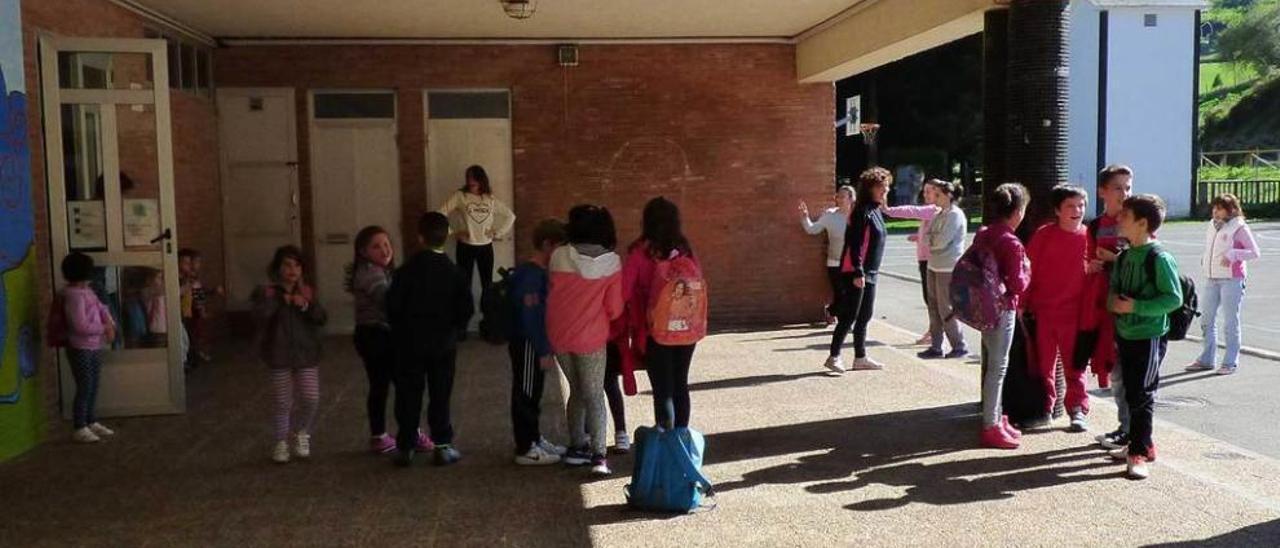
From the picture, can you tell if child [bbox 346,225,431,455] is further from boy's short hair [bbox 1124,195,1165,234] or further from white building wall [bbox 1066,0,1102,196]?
white building wall [bbox 1066,0,1102,196]

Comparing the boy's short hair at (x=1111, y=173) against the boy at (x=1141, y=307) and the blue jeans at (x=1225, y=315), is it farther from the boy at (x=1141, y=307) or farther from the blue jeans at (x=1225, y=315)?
the blue jeans at (x=1225, y=315)

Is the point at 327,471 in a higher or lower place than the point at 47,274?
lower

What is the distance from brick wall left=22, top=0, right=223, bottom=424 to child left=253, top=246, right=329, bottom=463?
1992mm

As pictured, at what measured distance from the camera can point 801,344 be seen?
496 inches

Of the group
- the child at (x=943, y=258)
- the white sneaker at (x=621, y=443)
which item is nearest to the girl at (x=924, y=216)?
the child at (x=943, y=258)

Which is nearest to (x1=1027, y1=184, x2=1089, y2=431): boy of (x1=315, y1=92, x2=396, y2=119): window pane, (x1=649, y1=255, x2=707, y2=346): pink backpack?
(x1=649, y1=255, x2=707, y2=346): pink backpack

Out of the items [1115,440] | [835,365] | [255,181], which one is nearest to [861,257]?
[835,365]

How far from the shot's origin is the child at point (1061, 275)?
7398mm

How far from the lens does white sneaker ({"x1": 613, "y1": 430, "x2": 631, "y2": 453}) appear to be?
24.6 feet

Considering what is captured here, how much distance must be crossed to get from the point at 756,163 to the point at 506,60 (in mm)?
3251

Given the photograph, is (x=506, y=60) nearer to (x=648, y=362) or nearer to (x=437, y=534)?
(x=648, y=362)

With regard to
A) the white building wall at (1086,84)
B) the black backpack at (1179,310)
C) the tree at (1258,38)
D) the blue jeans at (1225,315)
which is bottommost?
the blue jeans at (1225,315)

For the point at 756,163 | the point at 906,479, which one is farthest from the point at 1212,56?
the point at 906,479

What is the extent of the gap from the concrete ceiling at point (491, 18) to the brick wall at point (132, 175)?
609 mm
